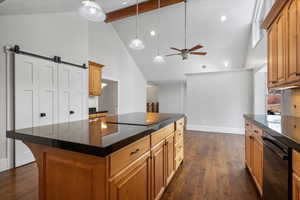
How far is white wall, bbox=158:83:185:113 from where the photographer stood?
8.90 m

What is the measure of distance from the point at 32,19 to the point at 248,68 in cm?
610

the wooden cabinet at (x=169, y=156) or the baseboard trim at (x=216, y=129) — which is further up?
the wooden cabinet at (x=169, y=156)

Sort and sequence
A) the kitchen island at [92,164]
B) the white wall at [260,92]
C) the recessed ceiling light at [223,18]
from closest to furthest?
the kitchen island at [92,164] → the recessed ceiling light at [223,18] → the white wall at [260,92]

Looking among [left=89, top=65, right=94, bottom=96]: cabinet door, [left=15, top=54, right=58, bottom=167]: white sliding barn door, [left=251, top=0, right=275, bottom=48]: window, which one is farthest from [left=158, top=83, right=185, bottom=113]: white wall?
[left=15, top=54, right=58, bottom=167]: white sliding barn door

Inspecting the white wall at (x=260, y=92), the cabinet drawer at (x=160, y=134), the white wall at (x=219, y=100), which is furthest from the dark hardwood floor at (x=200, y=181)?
the white wall at (x=219, y=100)

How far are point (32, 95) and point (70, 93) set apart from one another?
0.81 m

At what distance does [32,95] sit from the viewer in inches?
114

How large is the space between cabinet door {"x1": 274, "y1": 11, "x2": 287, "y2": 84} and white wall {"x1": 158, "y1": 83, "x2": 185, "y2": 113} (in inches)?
269

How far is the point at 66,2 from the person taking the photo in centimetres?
283

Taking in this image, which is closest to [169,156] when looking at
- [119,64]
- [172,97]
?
[119,64]

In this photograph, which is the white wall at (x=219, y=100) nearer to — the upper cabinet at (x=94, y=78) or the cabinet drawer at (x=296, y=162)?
the upper cabinet at (x=94, y=78)

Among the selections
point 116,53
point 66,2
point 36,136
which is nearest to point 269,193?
point 36,136

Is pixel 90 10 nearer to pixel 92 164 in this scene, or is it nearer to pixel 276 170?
pixel 92 164

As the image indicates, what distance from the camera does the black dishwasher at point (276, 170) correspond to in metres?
1.08
